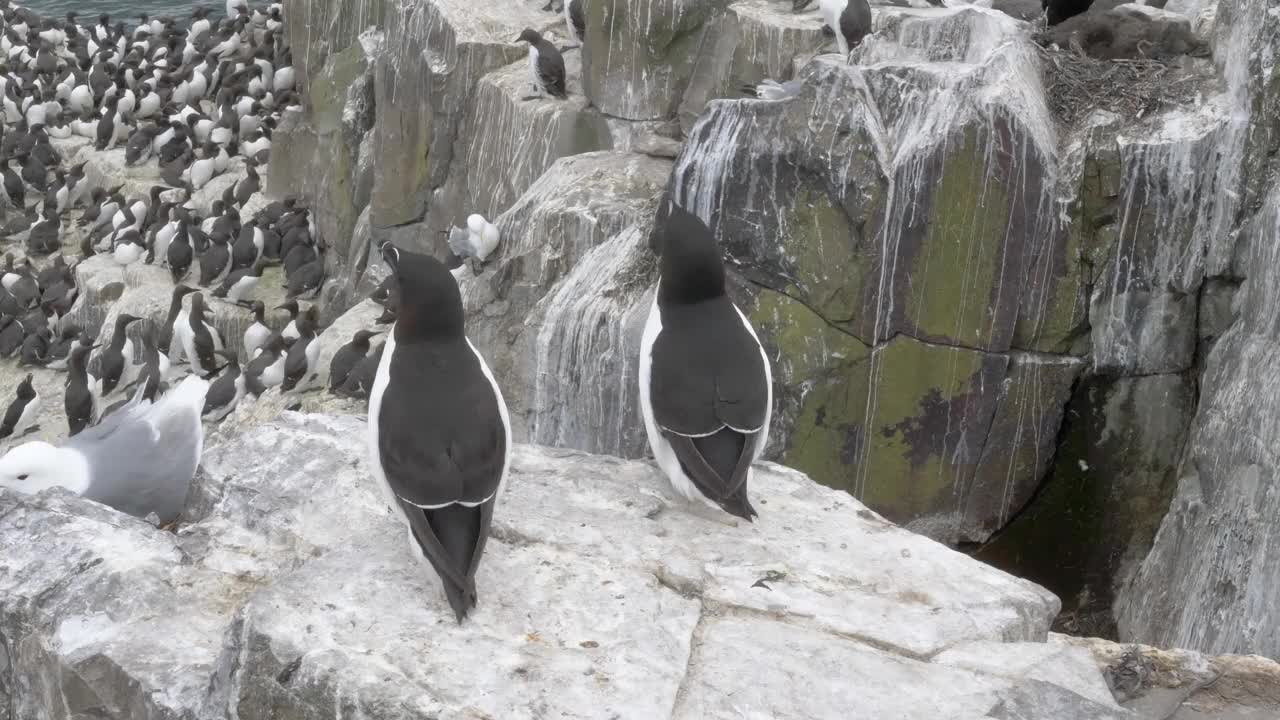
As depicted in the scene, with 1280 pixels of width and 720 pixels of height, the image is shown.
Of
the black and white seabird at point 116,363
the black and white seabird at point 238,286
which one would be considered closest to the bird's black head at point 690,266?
the black and white seabird at point 116,363

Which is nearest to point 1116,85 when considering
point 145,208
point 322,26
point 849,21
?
point 849,21

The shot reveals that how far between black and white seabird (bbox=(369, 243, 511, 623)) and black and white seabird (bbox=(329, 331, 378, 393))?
6.42 m

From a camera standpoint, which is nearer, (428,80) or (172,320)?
(428,80)

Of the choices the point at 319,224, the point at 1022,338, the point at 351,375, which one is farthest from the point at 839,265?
the point at 319,224

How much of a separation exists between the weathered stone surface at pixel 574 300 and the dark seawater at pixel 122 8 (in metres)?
22.5

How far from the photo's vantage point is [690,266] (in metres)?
4.74

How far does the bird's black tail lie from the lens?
3.67 m

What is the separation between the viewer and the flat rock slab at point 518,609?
351 centimetres

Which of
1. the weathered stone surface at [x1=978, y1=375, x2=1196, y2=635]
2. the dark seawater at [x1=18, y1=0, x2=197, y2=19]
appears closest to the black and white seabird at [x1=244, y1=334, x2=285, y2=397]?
the weathered stone surface at [x1=978, y1=375, x2=1196, y2=635]

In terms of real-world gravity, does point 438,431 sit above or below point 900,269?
above

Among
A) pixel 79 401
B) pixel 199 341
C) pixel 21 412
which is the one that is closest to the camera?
pixel 79 401

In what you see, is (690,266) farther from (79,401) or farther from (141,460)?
(79,401)

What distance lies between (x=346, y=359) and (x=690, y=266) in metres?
6.26

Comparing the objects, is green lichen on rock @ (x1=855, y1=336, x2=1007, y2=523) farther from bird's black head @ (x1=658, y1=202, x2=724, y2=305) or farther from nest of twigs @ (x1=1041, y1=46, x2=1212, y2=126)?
bird's black head @ (x1=658, y1=202, x2=724, y2=305)
